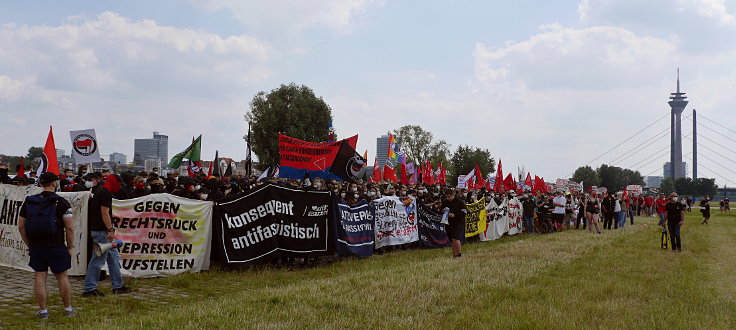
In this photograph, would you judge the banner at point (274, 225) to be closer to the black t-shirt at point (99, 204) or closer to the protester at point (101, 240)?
the protester at point (101, 240)

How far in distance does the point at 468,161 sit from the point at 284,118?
46.4 metres

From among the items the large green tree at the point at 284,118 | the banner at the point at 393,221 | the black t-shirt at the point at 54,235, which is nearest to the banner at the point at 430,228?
the banner at the point at 393,221

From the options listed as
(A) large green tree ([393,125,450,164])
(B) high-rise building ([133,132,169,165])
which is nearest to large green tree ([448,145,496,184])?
(A) large green tree ([393,125,450,164])

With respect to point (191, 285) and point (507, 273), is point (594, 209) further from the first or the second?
point (191, 285)

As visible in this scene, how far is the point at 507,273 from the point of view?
1030 cm

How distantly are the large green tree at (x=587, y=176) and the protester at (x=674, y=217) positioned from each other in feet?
388

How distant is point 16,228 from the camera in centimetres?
1030

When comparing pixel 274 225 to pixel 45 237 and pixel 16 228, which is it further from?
pixel 45 237

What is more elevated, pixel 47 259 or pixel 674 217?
pixel 674 217

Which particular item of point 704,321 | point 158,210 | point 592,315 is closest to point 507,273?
point 592,315

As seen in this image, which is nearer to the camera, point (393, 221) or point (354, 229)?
point (354, 229)

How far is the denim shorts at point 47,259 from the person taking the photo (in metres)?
6.59

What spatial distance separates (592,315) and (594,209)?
660 inches

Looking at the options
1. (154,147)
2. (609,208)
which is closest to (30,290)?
(609,208)
